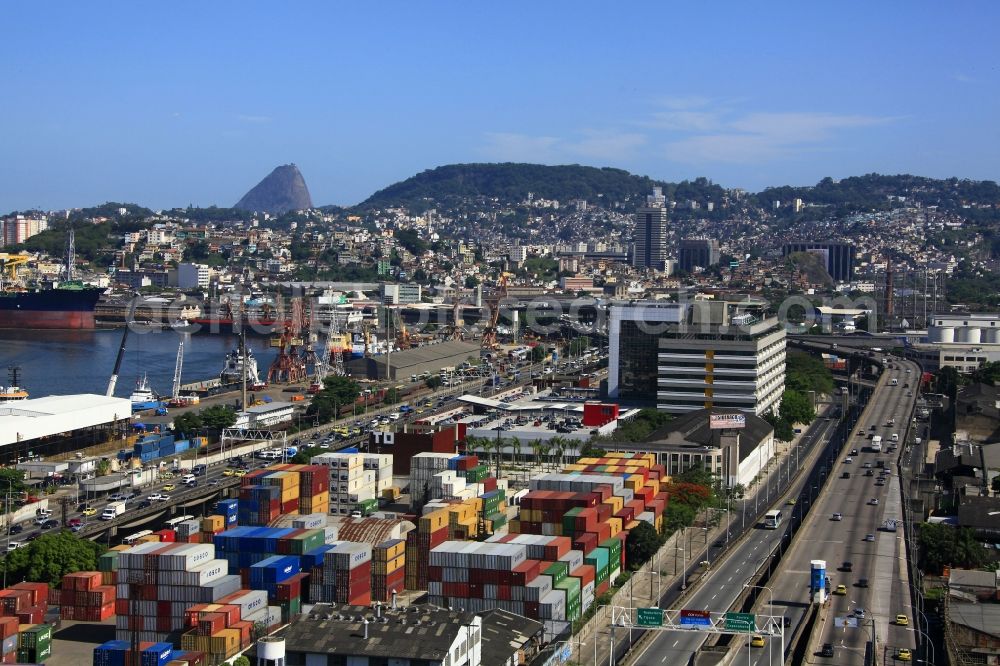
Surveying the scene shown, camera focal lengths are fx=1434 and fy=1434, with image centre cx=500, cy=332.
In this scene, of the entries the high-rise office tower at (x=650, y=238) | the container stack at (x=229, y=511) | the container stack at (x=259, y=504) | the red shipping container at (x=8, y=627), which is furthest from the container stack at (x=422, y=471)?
the high-rise office tower at (x=650, y=238)

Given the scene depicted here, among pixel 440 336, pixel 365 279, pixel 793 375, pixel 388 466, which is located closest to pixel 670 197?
pixel 365 279

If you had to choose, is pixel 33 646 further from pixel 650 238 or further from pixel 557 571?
pixel 650 238

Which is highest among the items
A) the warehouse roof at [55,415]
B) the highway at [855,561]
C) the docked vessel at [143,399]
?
the warehouse roof at [55,415]

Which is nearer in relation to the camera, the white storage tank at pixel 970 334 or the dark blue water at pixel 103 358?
the dark blue water at pixel 103 358

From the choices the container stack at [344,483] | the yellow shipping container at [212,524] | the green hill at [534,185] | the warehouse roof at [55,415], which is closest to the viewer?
the yellow shipping container at [212,524]

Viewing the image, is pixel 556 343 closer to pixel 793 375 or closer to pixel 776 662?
pixel 793 375

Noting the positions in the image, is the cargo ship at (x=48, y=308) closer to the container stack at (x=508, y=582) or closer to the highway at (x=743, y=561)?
the highway at (x=743, y=561)

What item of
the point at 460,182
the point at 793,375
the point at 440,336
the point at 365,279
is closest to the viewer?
the point at 793,375
